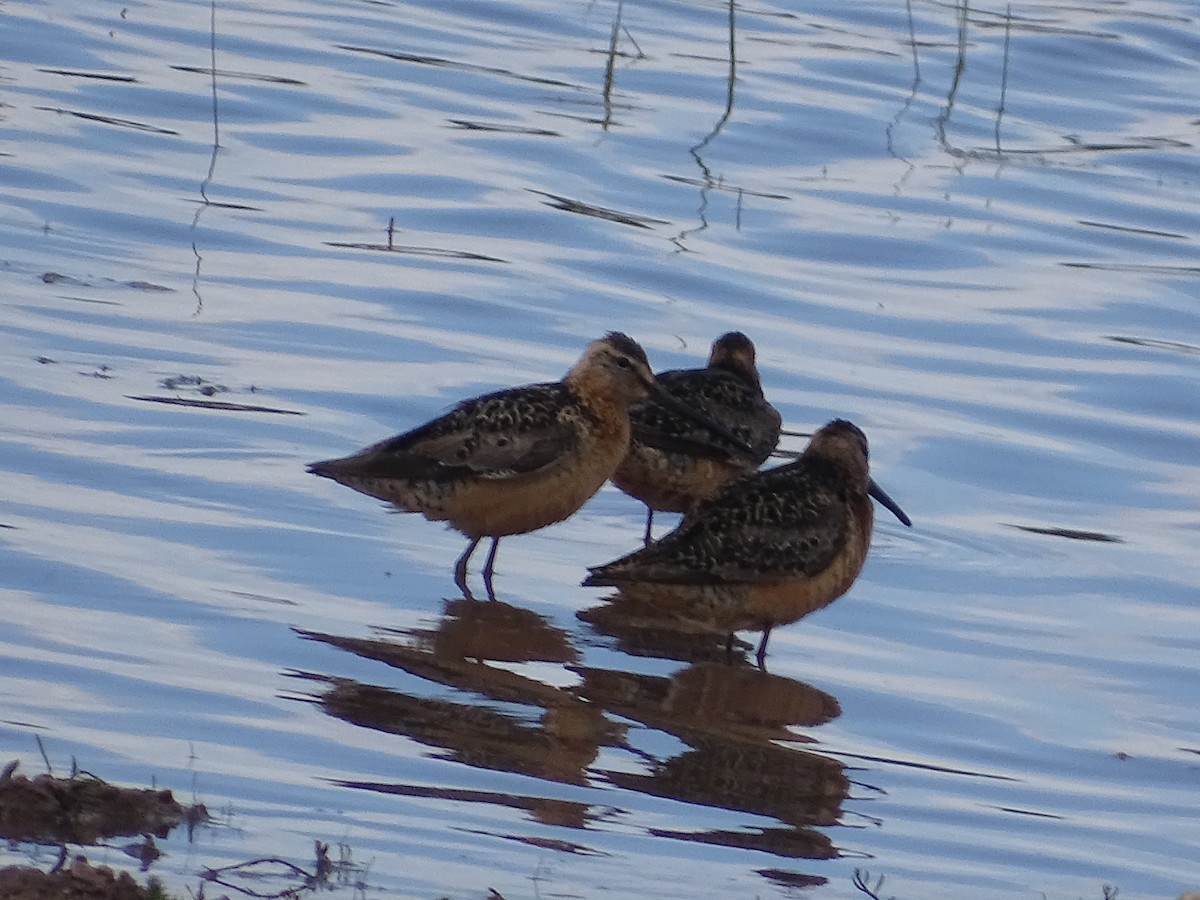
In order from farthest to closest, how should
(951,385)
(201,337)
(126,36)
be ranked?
(126,36) → (951,385) → (201,337)

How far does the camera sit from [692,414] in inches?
385

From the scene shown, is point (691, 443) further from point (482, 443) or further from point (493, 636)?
point (493, 636)

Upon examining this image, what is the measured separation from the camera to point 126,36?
17.8m

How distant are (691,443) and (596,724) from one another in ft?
9.07

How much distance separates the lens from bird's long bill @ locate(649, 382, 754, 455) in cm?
973

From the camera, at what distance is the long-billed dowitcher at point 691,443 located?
985cm

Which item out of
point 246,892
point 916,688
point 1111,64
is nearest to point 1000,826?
point 916,688

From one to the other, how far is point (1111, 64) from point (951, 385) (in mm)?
9943

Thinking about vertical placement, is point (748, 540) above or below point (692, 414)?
below

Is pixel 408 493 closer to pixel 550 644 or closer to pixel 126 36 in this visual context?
pixel 550 644

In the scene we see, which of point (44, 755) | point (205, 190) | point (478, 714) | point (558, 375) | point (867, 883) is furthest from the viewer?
point (205, 190)

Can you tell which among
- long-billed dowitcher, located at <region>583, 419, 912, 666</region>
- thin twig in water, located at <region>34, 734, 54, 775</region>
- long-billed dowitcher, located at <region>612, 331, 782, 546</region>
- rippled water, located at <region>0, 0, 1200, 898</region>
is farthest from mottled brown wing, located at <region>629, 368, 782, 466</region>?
thin twig in water, located at <region>34, 734, 54, 775</region>

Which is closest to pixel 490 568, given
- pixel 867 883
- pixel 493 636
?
pixel 493 636

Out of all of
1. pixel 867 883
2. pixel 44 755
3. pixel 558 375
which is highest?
pixel 558 375
